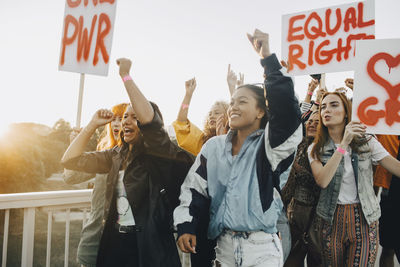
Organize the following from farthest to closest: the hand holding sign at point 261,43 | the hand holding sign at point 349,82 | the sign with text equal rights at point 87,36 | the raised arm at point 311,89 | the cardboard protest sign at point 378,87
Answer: the raised arm at point 311,89, the hand holding sign at point 349,82, the sign with text equal rights at point 87,36, the cardboard protest sign at point 378,87, the hand holding sign at point 261,43

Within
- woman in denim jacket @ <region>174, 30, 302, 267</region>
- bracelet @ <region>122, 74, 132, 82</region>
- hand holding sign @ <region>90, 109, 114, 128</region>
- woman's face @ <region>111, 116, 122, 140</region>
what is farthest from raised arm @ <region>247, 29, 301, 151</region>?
woman's face @ <region>111, 116, 122, 140</region>

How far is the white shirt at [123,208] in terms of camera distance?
197 cm

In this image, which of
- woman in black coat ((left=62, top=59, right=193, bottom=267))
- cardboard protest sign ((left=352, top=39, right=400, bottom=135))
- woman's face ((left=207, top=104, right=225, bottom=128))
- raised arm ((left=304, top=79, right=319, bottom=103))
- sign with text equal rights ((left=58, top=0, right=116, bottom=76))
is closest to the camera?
woman in black coat ((left=62, top=59, right=193, bottom=267))

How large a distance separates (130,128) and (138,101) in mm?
362

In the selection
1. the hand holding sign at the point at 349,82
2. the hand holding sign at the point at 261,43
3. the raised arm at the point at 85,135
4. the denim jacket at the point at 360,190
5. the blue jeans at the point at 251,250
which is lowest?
the blue jeans at the point at 251,250

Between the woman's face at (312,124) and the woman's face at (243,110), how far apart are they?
4.01ft

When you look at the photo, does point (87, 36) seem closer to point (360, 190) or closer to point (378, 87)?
point (378, 87)

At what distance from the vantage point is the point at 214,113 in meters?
3.37

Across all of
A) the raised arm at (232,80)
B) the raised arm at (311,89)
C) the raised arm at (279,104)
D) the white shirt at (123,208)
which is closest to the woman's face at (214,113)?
the raised arm at (232,80)

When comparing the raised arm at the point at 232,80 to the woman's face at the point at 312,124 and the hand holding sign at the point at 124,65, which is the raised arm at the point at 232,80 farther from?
the hand holding sign at the point at 124,65

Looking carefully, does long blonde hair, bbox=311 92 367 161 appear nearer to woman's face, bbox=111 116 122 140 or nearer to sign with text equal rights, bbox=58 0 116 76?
woman's face, bbox=111 116 122 140

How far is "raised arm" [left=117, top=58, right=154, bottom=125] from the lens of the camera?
179cm

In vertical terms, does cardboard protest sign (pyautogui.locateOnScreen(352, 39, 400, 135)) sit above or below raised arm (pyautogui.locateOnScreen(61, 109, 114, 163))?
above

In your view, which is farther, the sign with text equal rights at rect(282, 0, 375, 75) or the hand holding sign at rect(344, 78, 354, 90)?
the sign with text equal rights at rect(282, 0, 375, 75)
